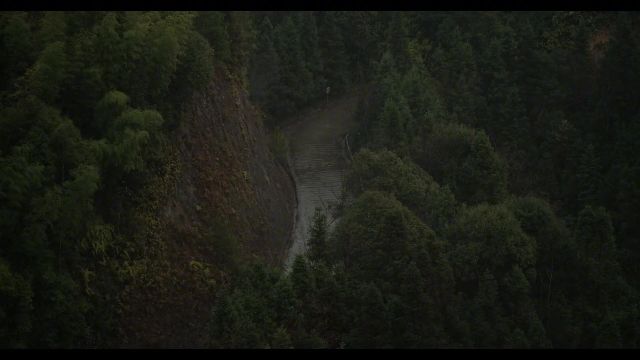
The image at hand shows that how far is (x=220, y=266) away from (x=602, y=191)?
60.8 ft

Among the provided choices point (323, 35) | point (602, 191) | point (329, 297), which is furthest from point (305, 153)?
point (329, 297)

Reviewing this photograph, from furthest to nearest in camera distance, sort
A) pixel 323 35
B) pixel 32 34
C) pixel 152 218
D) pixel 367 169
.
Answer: pixel 323 35, pixel 367 169, pixel 152 218, pixel 32 34

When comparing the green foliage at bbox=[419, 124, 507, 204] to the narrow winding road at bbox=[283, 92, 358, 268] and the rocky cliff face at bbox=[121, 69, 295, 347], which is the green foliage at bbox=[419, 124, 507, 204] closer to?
the narrow winding road at bbox=[283, 92, 358, 268]

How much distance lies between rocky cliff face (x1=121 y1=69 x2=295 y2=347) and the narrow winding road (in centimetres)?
91

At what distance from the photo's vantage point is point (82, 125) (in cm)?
1831

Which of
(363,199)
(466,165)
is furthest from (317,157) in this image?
(363,199)

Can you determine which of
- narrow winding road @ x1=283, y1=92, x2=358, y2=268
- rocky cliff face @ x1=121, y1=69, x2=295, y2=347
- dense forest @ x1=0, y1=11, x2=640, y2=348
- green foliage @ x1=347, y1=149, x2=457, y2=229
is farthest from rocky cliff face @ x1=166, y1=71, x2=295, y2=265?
green foliage @ x1=347, y1=149, x2=457, y2=229

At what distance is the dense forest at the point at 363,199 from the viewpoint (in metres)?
16.4

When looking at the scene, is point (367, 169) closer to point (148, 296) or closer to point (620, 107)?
point (148, 296)

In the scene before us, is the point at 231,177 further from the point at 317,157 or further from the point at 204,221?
the point at 317,157

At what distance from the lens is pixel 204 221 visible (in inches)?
869

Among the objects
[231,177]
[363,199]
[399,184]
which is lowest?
[399,184]

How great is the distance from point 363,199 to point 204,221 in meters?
4.37

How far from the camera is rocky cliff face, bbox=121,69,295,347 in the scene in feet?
62.1
